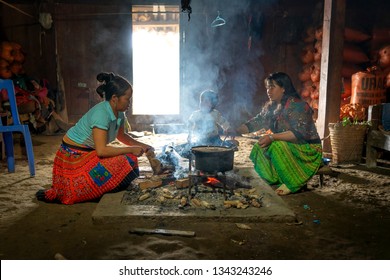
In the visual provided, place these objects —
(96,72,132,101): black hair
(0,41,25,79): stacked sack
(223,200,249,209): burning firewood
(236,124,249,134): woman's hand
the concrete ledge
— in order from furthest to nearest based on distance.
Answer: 1. (0,41,25,79): stacked sack
2. (236,124,249,134): woman's hand
3. (96,72,132,101): black hair
4. (223,200,249,209): burning firewood
5. the concrete ledge

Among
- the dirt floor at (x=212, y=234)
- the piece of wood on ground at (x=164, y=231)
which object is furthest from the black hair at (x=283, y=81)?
the piece of wood on ground at (x=164, y=231)

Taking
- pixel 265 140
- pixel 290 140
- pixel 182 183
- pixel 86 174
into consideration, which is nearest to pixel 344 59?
pixel 290 140

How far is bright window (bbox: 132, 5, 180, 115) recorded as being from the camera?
13.4 m

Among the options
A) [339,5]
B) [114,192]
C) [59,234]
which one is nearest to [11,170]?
[114,192]

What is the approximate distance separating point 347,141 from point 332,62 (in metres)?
1.65

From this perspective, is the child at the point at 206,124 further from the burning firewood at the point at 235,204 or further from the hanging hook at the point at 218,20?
the hanging hook at the point at 218,20

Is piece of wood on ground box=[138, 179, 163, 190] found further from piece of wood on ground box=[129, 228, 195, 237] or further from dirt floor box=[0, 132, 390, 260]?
piece of wood on ground box=[129, 228, 195, 237]

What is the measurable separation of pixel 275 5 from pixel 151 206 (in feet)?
27.0

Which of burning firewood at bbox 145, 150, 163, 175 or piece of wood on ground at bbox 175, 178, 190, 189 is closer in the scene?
piece of wood on ground at bbox 175, 178, 190, 189

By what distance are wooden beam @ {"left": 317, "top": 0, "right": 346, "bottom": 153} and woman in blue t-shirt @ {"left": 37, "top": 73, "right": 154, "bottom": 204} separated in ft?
14.4

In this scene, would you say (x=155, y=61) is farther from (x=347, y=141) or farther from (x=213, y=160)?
(x=213, y=160)

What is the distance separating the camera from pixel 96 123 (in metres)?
3.75

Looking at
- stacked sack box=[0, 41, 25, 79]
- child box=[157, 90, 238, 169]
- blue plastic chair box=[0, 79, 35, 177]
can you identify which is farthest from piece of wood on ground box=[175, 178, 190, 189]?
stacked sack box=[0, 41, 25, 79]

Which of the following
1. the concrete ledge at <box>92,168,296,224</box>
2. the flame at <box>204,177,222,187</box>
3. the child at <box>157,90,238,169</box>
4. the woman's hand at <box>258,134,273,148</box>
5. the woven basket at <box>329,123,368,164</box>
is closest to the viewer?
the concrete ledge at <box>92,168,296,224</box>
